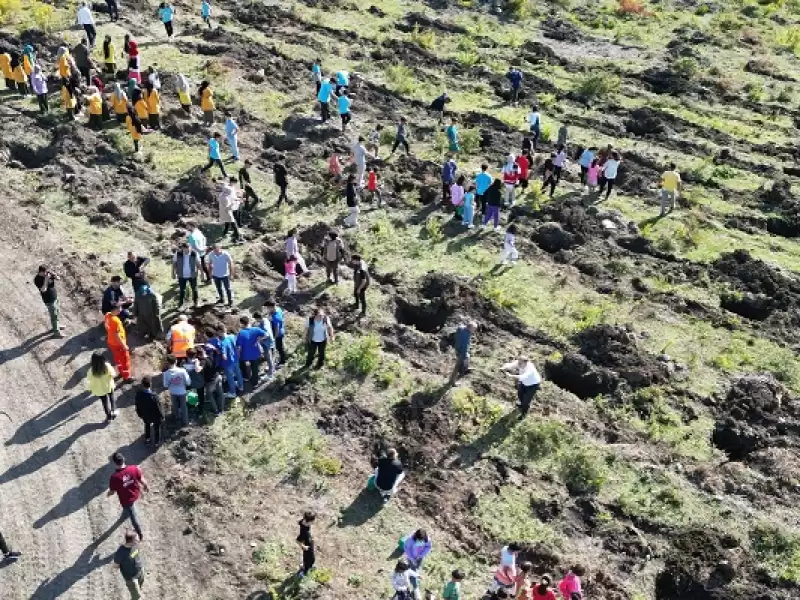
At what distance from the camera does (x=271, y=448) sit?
56.5ft

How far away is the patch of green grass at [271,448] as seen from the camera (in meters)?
16.8

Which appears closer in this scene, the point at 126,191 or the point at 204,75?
the point at 126,191

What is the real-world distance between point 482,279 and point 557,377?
13.0 feet

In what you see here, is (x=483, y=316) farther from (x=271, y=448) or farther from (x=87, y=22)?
(x=87, y=22)

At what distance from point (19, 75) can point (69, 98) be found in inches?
107

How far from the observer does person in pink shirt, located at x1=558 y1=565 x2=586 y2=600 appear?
1445cm

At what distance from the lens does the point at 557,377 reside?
21.1 meters

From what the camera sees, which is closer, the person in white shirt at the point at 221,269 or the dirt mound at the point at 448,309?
the person in white shirt at the point at 221,269

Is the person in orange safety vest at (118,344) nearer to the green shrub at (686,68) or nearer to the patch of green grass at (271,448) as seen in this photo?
the patch of green grass at (271,448)

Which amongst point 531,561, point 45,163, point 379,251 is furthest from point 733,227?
point 45,163

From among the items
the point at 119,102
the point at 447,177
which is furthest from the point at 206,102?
the point at 447,177

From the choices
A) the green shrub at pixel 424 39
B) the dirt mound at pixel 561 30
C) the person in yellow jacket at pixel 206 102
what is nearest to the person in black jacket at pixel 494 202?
the person in yellow jacket at pixel 206 102

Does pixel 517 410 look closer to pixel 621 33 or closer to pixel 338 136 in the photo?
pixel 338 136

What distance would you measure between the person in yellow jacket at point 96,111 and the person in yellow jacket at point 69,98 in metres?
0.59
